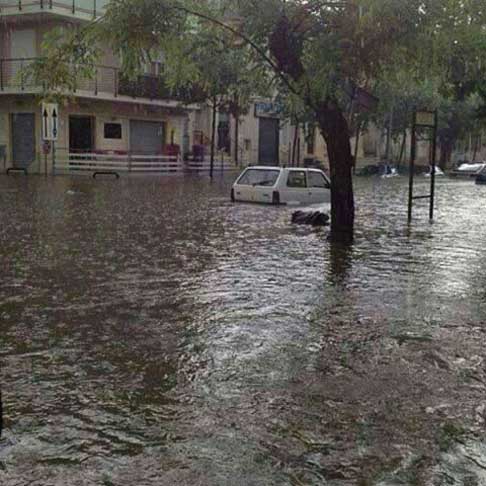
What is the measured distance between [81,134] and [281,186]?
20.1 metres

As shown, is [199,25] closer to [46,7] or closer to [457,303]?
[457,303]

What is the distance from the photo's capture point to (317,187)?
22203 millimetres

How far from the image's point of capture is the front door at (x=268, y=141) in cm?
5288

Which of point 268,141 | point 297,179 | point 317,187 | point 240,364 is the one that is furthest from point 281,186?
point 268,141

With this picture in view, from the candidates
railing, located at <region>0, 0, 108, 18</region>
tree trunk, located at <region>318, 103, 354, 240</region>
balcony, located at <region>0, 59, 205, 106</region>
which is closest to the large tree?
tree trunk, located at <region>318, 103, 354, 240</region>

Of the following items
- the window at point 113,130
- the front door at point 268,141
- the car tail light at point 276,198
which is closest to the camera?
the car tail light at point 276,198

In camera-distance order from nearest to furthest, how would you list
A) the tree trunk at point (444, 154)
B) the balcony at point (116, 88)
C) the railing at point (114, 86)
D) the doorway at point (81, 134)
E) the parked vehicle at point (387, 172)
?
the balcony at point (116, 88) → the railing at point (114, 86) → the doorway at point (81, 134) → the parked vehicle at point (387, 172) → the tree trunk at point (444, 154)

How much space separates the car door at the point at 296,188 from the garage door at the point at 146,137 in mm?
21205

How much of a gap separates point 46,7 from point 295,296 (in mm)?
29930

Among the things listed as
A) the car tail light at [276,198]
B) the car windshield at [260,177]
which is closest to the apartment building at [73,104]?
the car windshield at [260,177]

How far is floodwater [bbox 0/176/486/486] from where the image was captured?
4215mm

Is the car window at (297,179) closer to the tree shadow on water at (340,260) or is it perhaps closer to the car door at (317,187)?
the car door at (317,187)

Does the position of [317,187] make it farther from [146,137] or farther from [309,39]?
[146,137]

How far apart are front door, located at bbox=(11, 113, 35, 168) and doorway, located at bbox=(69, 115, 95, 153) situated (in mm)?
1869
